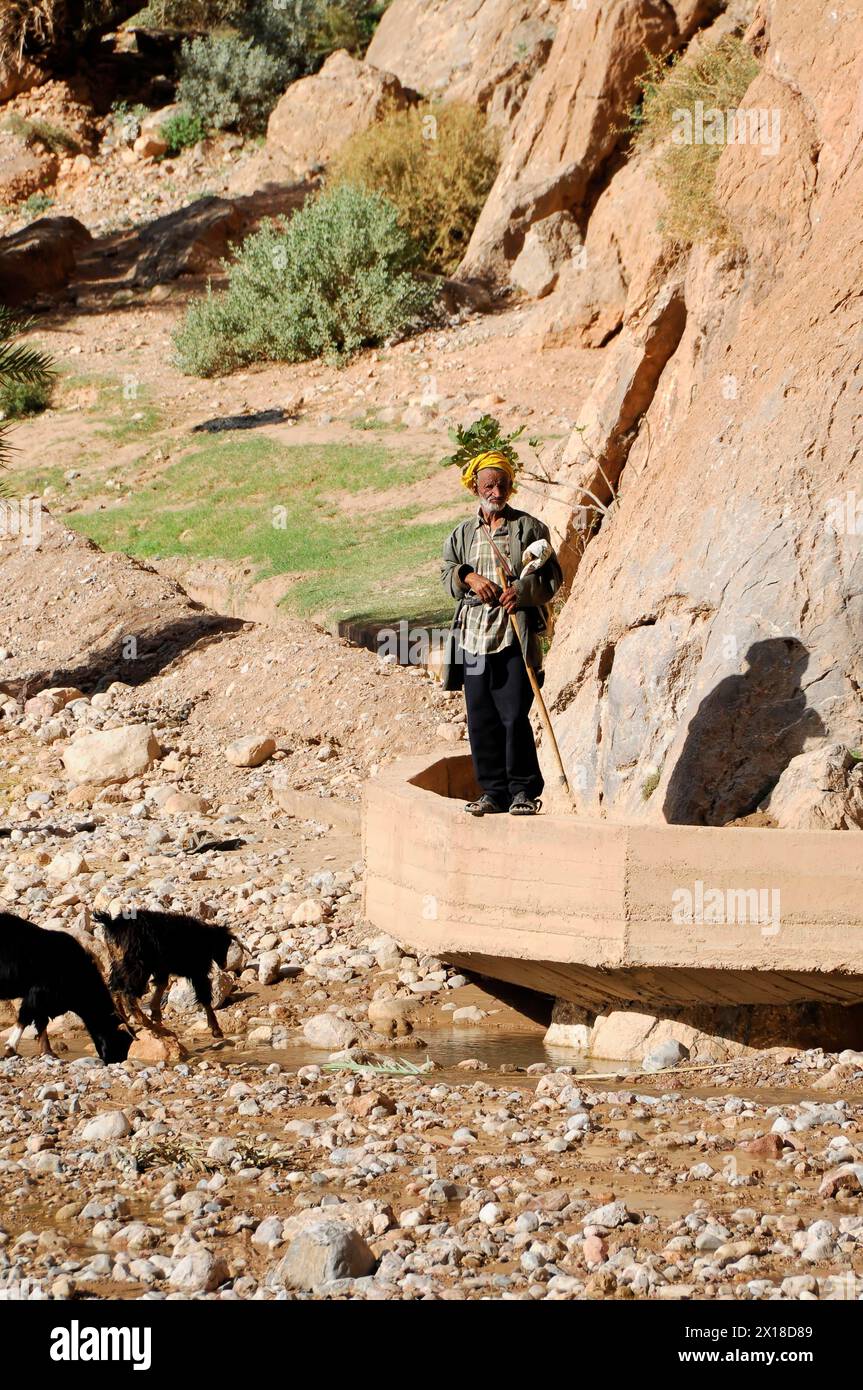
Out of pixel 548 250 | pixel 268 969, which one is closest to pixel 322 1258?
pixel 268 969

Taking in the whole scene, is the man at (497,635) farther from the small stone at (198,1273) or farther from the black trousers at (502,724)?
the small stone at (198,1273)

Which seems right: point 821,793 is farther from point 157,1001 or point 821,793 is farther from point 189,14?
point 189,14

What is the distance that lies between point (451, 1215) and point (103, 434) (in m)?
19.5

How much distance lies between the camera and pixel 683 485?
28.3 ft

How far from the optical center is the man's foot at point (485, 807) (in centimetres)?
658

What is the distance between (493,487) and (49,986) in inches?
117

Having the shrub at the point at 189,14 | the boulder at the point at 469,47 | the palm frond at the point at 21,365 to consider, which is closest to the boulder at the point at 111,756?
the palm frond at the point at 21,365

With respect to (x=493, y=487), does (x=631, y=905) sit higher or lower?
lower

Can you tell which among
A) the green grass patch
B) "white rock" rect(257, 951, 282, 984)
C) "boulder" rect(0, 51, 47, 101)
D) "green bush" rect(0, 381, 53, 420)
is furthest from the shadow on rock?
"boulder" rect(0, 51, 47, 101)

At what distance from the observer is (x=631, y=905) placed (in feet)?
20.1

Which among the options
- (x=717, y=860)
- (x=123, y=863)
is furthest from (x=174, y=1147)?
(x=123, y=863)

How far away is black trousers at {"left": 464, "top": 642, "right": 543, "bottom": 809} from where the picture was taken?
21.5 ft

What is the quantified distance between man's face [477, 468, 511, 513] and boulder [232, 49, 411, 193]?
24.6m

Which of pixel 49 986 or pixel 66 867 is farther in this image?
pixel 66 867
